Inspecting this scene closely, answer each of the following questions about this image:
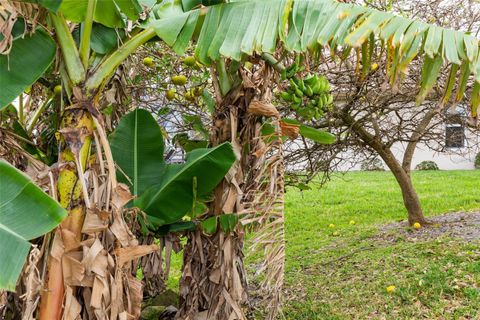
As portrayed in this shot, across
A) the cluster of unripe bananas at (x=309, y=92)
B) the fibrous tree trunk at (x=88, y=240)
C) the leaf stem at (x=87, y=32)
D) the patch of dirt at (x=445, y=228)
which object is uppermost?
the leaf stem at (x=87, y=32)

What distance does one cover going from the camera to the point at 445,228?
685 cm

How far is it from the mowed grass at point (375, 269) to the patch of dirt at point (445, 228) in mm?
222

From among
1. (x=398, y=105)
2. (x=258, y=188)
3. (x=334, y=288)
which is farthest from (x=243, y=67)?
(x=398, y=105)

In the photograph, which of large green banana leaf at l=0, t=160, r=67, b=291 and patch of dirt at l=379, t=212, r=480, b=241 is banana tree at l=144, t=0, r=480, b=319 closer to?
large green banana leaf at l=0, t=160, r=67, b=291

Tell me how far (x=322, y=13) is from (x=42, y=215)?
5.98 ft

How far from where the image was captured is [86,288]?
2.55 m

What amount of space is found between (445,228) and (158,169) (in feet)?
16.7

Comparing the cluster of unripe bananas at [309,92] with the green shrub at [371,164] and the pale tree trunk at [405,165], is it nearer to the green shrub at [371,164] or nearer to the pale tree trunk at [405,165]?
the pale tree trunk at [405,165]

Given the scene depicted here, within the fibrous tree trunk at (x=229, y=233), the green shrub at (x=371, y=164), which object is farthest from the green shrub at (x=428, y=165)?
the fibrous tree trunk at (x=229, y=233)

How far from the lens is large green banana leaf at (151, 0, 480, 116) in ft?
7.98

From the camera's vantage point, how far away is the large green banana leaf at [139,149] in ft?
11.0

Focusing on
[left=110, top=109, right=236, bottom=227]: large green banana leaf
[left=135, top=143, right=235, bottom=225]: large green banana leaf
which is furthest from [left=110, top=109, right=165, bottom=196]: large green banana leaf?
[left=135, top=143, right=235, bottom=225]: large green banana leaf

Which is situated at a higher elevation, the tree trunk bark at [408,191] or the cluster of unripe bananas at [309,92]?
the cluster of unripe bananas at [309,92]

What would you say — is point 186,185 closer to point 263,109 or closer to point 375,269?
point 263,109
